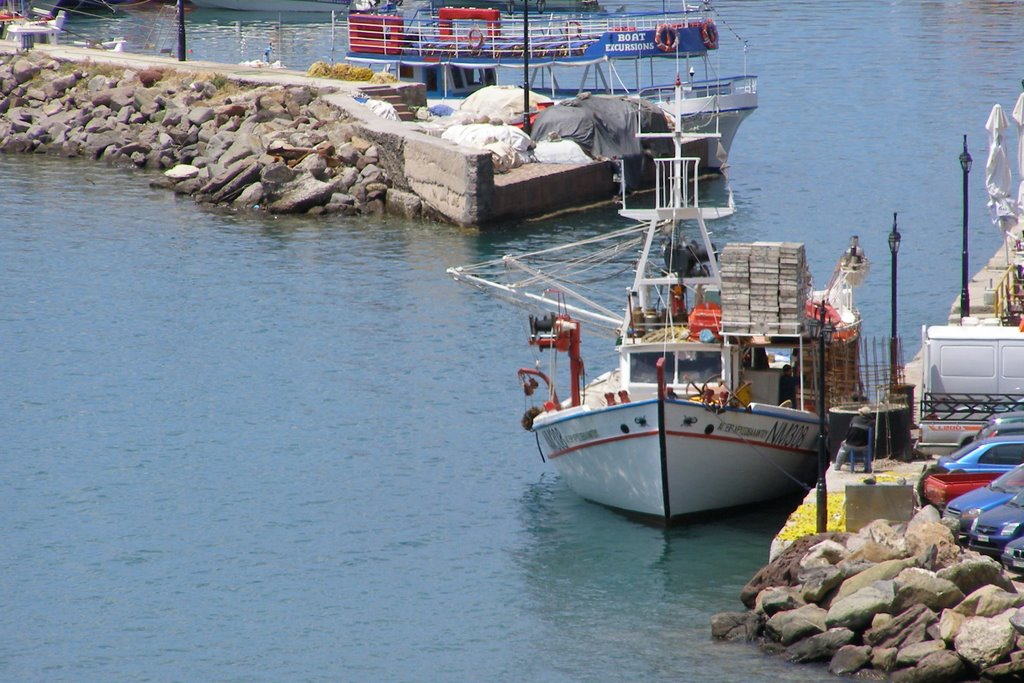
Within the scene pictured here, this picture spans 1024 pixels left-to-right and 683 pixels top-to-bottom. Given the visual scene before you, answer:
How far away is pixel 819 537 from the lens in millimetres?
25547

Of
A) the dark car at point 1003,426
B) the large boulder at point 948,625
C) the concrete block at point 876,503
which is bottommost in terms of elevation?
the large boulder at point 948,625

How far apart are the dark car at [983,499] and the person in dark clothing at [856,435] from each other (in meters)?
2.46

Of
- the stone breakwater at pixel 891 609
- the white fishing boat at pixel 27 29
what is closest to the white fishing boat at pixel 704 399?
the stone breakwater at pixel 891 609

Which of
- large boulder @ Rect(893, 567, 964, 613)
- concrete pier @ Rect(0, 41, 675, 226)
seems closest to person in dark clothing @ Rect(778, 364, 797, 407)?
large boulder @ Rect(893, 567, 964, 613)

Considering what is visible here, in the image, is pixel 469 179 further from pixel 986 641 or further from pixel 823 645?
pixel 986 641

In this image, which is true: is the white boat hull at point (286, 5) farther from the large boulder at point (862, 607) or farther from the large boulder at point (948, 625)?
the large boulder at point (948, 625)

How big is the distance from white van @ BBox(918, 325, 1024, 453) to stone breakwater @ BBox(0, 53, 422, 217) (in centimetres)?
3154

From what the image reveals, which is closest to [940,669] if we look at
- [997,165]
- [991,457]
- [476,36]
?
[991,457]

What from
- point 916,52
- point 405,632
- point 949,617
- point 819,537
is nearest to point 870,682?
point 949,617

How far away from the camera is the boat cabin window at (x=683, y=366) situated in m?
30.6

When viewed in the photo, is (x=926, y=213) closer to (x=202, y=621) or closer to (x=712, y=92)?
(x=712, y=92)

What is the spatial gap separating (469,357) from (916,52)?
62.6 metres

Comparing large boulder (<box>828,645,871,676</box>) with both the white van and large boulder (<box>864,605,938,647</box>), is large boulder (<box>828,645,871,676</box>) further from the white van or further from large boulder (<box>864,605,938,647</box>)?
the white van

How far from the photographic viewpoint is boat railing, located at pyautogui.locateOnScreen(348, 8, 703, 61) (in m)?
71.6
